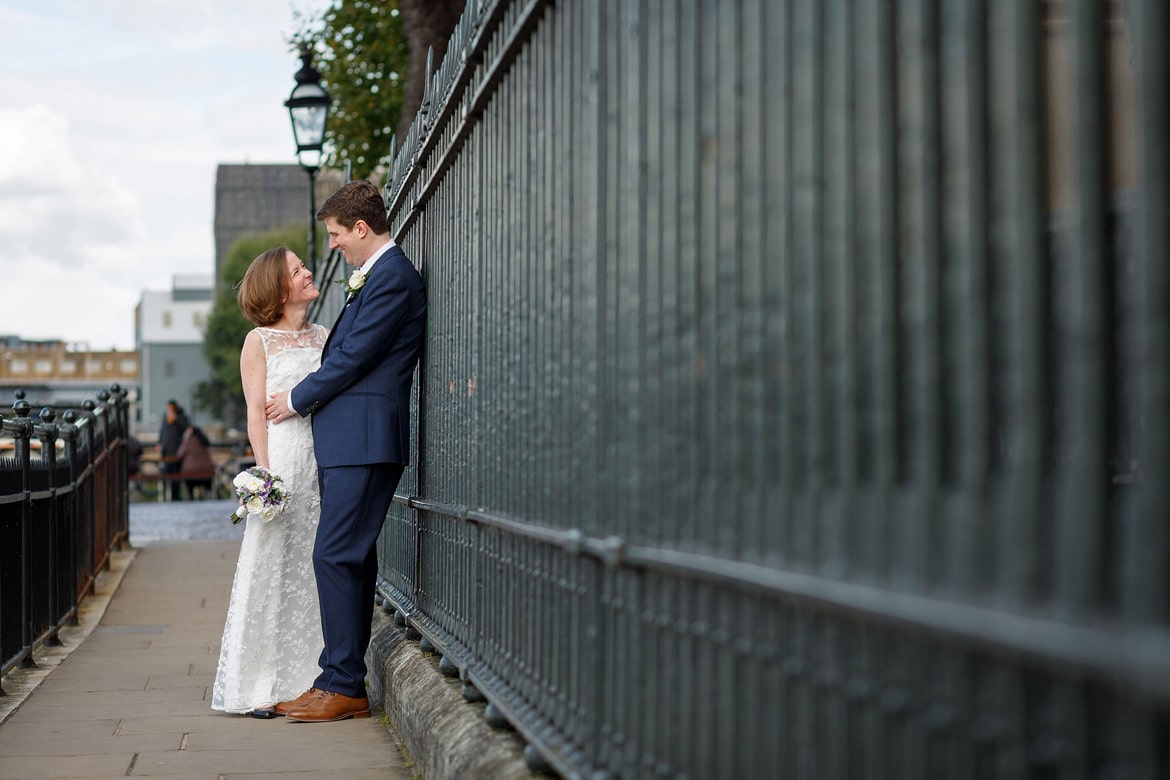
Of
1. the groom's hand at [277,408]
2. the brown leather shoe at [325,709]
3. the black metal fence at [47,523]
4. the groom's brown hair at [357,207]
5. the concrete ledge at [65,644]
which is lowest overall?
the concrete ledge at [65,644]

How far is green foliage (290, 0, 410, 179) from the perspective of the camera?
2409cm

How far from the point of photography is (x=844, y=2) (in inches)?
83.2

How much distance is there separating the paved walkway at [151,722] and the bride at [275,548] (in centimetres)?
21

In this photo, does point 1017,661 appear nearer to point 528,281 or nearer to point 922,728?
point 922,728

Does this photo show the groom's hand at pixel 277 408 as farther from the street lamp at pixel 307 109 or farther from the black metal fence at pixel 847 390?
the street lamp at pixel 307 109

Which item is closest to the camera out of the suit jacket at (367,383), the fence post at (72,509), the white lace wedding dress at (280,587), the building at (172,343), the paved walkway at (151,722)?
the paved walkway at (151,722)

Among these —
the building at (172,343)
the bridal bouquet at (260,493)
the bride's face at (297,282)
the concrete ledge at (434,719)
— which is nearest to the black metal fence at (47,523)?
the bridal bouquet at (260,493)

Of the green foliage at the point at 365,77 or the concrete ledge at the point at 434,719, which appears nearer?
the concrete ledge at the point at 434,719

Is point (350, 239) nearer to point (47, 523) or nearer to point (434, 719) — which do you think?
point (434, 719)

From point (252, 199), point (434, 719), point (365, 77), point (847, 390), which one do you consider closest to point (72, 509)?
point (434, 719)

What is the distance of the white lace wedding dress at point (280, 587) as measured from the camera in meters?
6.14

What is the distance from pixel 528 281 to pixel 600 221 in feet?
2.73

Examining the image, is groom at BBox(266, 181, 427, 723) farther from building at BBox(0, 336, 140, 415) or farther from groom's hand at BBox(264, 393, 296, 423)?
building at BBox(0, 336, 140, 415)

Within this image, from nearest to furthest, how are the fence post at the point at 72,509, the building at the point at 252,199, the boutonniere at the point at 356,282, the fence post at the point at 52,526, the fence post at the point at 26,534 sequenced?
the boutonniere at the point at 356,282, the fence post at the point at 26,534, the fence post at the point at 52,526, the fence post at the point at 72,509, the building at the point at 252,199
